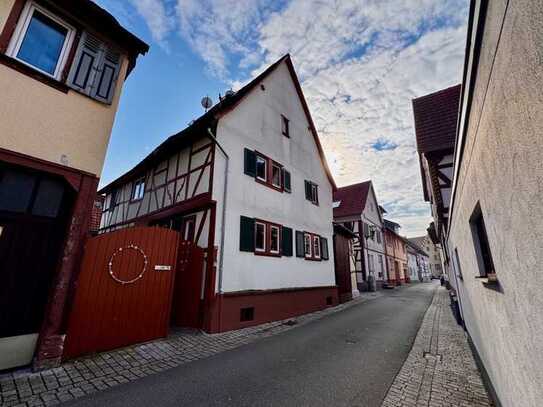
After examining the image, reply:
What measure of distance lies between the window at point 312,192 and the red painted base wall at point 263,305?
4.50 m

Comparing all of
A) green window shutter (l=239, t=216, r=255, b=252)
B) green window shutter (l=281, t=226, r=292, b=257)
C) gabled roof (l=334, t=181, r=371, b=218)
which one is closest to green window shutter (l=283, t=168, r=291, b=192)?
green window shutter (l=281, t=226, r=292, b=257)

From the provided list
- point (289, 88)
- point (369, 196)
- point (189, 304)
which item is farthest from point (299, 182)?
point (369, 196)

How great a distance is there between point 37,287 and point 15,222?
4.14 feet

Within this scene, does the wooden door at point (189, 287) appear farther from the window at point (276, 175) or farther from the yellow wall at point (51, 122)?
the window at point (276, 175)

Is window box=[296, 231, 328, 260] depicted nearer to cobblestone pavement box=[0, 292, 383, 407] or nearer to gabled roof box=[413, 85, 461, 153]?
cobblestone pavement box=[0, 292, 383, 407]

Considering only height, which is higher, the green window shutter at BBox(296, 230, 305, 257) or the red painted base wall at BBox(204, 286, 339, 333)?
the green window shutter at BBox(296, 230, 305, 257)

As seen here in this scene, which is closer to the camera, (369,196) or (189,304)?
(189,304)

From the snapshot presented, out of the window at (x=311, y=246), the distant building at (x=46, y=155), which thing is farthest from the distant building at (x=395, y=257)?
the distant building at (x=46, y=155)

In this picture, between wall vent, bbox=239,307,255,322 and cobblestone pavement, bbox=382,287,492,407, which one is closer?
cobblestone pavement, bbox=382,287,492,407

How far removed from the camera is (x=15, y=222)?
452cm

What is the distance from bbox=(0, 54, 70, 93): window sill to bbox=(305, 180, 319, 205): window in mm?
10147

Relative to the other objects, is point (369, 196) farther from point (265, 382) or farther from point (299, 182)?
point (265, 382)

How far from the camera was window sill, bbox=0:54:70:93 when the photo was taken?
15.0 ft

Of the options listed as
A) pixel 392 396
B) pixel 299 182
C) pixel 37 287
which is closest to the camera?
pixel 392 396
